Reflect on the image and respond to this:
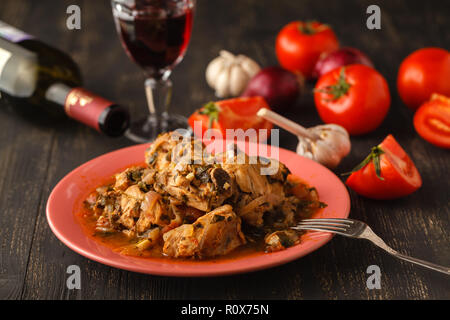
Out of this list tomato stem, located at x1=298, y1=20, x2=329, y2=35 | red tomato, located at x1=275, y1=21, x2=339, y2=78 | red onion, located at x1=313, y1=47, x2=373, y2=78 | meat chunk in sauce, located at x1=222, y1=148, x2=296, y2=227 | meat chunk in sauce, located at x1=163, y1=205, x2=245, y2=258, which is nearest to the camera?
meat chunk in sauce, located at x1=163, y1=205, x2=245, y2=258

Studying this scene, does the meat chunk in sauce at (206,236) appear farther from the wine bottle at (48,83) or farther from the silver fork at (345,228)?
the wine bottle at (48,83)

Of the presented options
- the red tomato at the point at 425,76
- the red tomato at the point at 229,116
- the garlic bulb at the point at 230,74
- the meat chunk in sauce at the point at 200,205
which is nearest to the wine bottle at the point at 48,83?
the red tomato at the point at 229,116

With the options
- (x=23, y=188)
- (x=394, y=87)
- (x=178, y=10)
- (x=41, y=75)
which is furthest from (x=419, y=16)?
(x=23, y=188)

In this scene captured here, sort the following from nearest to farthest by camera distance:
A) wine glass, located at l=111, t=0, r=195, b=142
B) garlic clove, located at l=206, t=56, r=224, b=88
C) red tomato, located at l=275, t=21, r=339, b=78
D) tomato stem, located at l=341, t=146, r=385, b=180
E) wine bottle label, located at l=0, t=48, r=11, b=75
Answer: tomato stem, located at l=341, t=146, r=385, b=180 → wine glass, located at l=111, t=0, r=195, b=142 → wine bottle label, located at l=0, t=48, r=11, b=75 → garlic clove, located at l=206, t=56, r=224, b=88 → red tomato, located at l=275, t=21, r=339, b=78

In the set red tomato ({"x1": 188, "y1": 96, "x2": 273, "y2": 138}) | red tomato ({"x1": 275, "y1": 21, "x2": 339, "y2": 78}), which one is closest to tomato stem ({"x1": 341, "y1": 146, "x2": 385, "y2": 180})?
red tomato ({"x1": 188, "y1": 96, "x2": 273, "y2": 138})

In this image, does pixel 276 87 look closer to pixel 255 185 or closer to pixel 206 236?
pixel 255 185

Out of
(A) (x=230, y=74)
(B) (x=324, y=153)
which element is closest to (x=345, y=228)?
(B) (x=324, y=153)

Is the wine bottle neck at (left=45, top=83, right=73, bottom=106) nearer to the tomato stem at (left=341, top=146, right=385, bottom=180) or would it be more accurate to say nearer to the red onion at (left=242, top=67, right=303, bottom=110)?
the red onion at (left=242, top=67, right=303, bottom=110)

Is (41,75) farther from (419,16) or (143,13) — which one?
(419,16)
